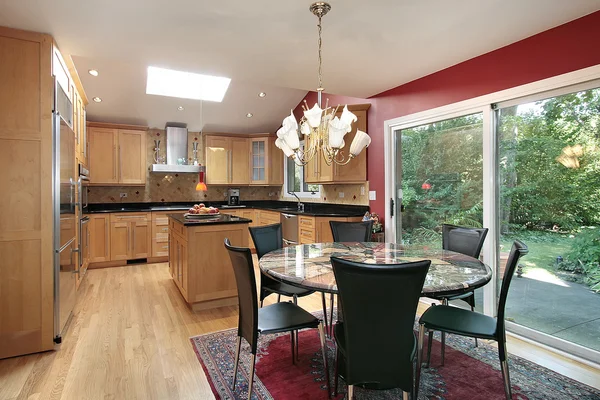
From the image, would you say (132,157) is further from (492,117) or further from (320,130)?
(492,117)

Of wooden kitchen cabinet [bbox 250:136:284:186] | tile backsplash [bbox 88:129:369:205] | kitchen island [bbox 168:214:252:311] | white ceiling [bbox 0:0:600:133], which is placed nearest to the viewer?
white ceiling [bbox 0:0:600:133]

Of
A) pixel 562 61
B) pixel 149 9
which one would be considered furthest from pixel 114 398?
pixel 562 61

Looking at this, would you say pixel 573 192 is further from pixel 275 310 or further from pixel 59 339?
pixel 59 339

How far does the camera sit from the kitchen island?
11.1ft

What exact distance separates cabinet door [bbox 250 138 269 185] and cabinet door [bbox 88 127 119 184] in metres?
2.39

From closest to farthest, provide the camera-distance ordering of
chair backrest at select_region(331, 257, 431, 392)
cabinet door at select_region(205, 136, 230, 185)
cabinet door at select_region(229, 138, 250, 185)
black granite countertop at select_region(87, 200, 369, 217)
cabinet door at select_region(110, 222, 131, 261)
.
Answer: chair backrest at select_region(331, 257, 431, 392), black granite countertop at select_region(87, 200, 369, 217), cabinet door at select_region(110, 222, 131, 261), cabinet door at select_region(205, 136, 230, 185), cabinet door at select_region(229, 138, 250, 185)

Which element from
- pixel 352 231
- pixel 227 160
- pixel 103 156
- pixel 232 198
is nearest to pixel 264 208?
pixel 232 198

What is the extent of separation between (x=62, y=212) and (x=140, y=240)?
9.95ft

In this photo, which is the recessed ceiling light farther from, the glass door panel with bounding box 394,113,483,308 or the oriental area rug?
the oriental area rug

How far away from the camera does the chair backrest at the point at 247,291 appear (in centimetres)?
179

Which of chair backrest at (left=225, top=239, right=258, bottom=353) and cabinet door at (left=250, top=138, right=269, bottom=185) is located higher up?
cabinet door at (left=250, top=138, right=269, bottom=185)

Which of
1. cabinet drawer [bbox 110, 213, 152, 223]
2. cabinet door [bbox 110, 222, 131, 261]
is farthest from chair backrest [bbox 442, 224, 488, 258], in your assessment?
cabinet door [bbox 110, 222, 131, 261]

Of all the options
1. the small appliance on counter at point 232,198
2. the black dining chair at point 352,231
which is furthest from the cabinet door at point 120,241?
the black dining chair at point 352,231

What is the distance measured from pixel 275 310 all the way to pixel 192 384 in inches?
26.6
